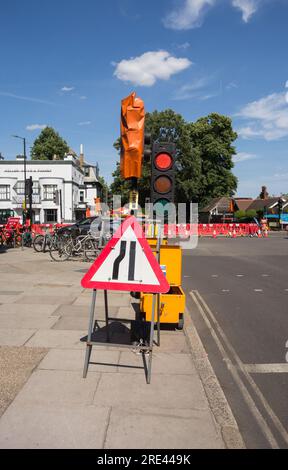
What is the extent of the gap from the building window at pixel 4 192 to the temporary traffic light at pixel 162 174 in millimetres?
44562

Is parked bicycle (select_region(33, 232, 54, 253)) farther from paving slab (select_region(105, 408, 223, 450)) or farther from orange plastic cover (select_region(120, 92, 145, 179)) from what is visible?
paving slab (select_region(105, 408, 223, 450))

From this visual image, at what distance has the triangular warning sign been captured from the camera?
4.48 m

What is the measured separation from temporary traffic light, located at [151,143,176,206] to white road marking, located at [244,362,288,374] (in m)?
2.84

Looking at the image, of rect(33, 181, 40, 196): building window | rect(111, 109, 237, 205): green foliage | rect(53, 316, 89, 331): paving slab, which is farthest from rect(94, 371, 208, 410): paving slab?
rect(33, 181, 40, 196): building window

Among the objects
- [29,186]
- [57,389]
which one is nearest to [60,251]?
[29,186]

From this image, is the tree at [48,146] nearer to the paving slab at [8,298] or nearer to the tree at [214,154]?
the tree at [214,154]

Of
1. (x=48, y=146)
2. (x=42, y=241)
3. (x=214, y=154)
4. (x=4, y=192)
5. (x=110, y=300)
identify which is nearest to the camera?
(x=110, y=300)

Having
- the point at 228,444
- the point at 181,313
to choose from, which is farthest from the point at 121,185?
the point at 228,444

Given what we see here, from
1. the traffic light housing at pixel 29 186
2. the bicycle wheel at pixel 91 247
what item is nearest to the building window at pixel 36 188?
the traffic light housing at pixel 29 186

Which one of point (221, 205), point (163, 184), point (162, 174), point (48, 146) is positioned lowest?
→ point (163, 184)

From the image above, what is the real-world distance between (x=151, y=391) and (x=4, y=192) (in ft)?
156

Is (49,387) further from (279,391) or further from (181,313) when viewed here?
(181,313)

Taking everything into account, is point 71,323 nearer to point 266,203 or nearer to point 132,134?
point 132,134

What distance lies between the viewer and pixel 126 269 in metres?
4.53
